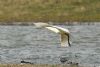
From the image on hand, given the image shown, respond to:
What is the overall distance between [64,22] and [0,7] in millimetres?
13788

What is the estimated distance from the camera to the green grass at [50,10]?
222ft

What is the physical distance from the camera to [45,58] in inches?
1093

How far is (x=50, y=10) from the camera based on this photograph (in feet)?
234

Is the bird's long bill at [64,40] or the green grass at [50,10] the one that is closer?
the bird's long bill at [64,40]

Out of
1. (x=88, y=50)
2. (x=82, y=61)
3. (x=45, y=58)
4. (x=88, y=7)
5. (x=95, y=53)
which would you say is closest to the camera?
(x=82, y=61)

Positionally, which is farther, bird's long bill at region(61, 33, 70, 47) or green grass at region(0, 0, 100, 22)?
green grass at region(0, 0, 100, 22)

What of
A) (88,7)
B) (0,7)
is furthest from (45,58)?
(0,7)

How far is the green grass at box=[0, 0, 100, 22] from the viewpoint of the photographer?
6781 centimetres

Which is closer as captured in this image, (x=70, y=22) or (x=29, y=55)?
(x=29, y=55)

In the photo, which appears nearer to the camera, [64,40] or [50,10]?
[64,40]

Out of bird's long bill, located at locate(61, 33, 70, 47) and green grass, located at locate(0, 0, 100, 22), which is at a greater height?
green grass, located at locate(0, 0, 100, 22)

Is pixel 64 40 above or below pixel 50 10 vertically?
below

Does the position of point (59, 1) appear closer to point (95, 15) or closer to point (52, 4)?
point (52, 4)

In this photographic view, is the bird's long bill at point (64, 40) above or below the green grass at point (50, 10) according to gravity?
below
